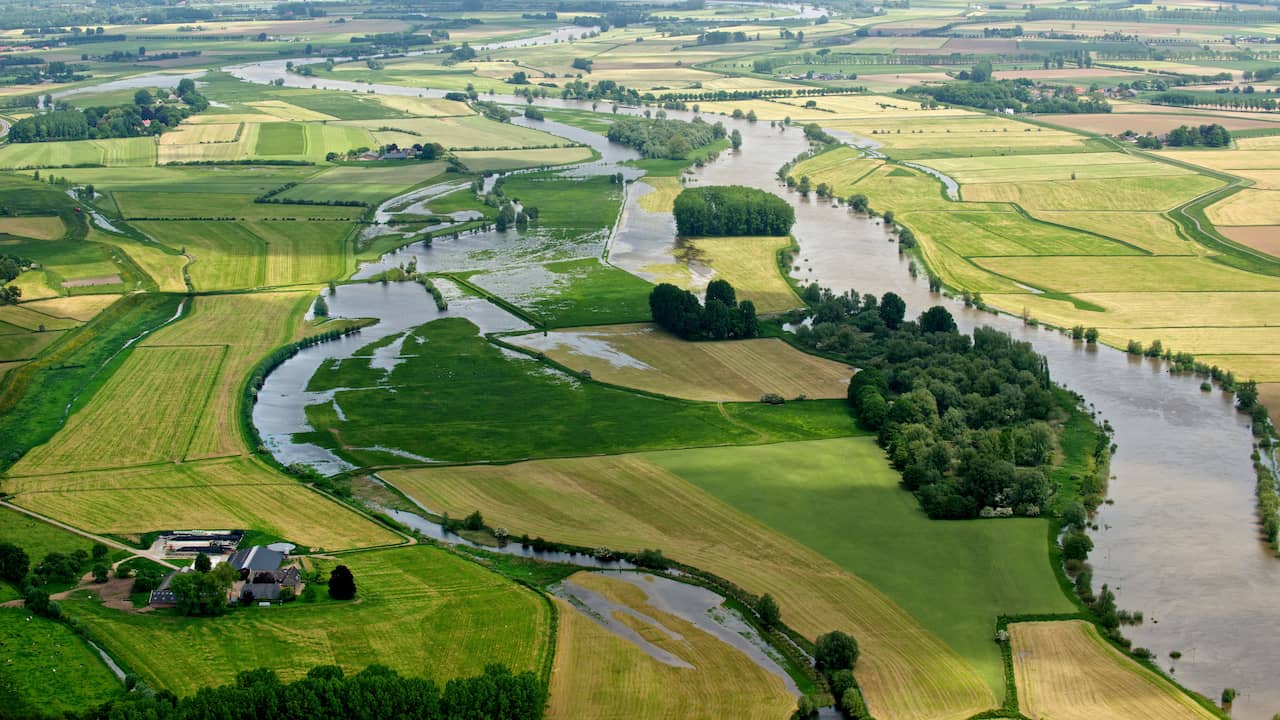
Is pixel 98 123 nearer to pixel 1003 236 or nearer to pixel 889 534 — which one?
pixel 1003 236

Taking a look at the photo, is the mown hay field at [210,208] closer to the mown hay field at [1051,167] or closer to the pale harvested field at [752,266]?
the pale harvested field at [752,266]

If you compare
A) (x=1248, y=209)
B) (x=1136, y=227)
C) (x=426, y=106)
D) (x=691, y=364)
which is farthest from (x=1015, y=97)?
(x=691, y=364)

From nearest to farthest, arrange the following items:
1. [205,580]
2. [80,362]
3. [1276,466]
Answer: [205,580] < [1276,466] < [80,362]

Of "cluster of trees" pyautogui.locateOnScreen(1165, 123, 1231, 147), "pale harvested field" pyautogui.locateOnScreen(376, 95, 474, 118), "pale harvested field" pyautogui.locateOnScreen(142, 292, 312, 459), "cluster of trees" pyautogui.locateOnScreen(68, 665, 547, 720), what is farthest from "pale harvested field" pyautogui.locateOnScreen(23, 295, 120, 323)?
"cluster of trees" pyautogui.locateOnScreen(1165, 123, 1231, 147)

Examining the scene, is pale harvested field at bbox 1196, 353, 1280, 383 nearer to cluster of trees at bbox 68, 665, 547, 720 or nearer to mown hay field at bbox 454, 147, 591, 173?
cluster of trees at bbox 68, 665, 547, 720

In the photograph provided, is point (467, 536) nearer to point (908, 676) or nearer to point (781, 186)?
point (908, 676)

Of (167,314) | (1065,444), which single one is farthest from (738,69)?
(1065,444)
